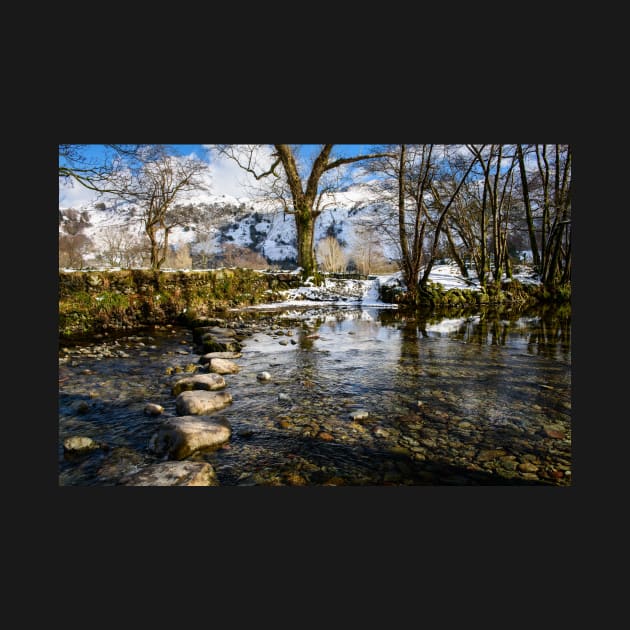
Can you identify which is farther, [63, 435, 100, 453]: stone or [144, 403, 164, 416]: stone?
[144, 403, 164, 416]: stone

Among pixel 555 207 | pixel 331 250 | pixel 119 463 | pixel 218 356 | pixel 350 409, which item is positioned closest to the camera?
pixel 119 463

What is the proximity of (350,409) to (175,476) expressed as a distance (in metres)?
1.58

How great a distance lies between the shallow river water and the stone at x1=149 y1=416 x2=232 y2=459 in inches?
2.6

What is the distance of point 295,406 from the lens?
10.4ft

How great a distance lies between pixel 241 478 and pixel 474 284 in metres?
12.7

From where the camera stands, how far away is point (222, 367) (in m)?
4.21

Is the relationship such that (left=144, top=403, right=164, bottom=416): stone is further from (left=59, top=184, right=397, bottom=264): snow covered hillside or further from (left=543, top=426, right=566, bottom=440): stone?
(left=59, top=184, right=397, bottom=264): snow covered hillside

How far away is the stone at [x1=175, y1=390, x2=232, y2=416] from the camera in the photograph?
2.96 m

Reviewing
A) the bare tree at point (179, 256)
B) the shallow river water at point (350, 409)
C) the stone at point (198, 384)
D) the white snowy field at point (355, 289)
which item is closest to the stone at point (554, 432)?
the shallow river water at point (350, 409)

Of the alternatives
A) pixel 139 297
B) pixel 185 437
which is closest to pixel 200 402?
pixel 185 437

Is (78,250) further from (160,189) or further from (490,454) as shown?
(490,454)

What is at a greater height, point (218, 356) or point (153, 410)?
point (218, 356)

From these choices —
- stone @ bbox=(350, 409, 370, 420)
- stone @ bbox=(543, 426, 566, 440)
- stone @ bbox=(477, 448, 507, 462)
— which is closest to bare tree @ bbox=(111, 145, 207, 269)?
stone @ bbox=(350, 409, 370, 420)

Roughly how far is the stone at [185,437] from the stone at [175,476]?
0.17m
